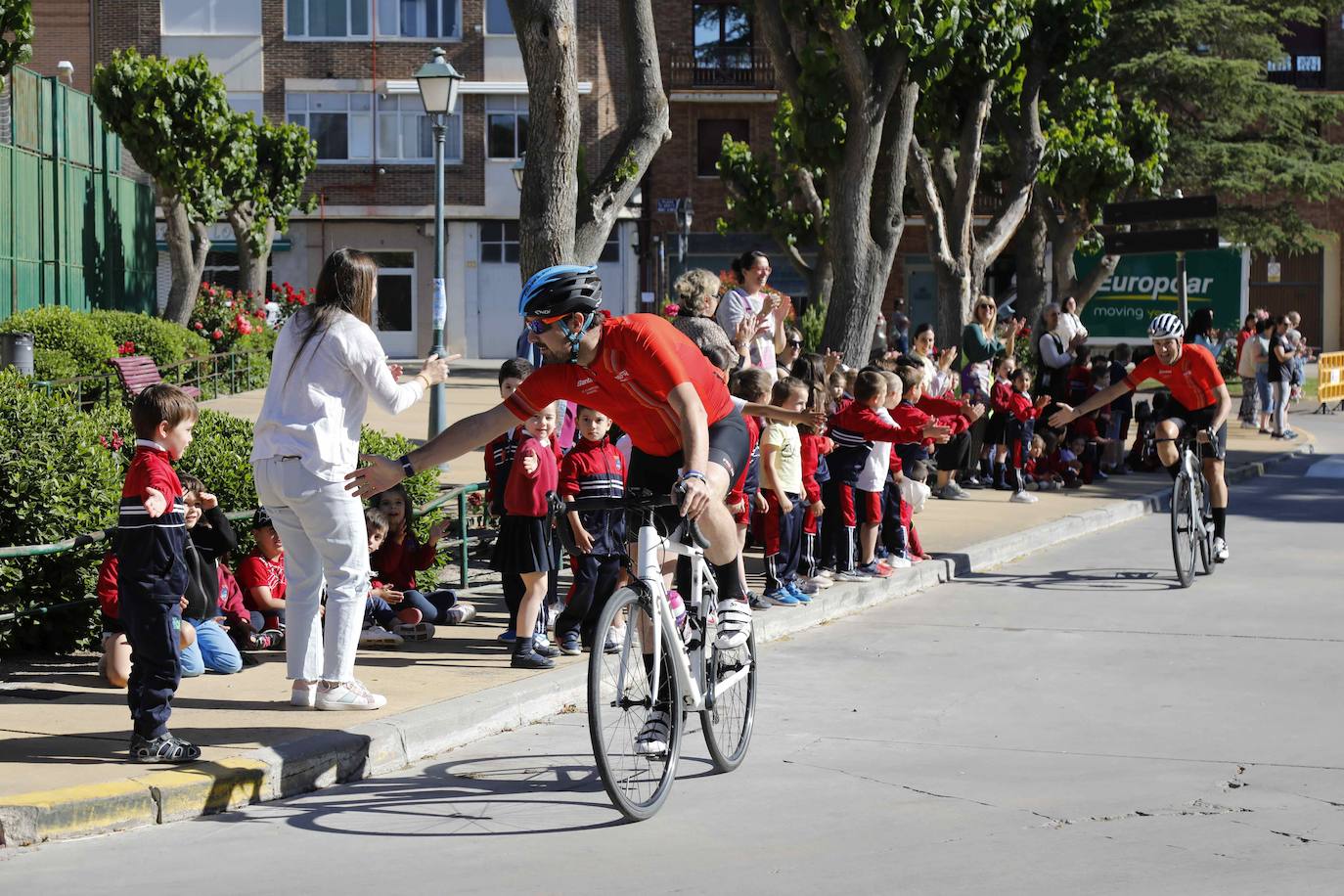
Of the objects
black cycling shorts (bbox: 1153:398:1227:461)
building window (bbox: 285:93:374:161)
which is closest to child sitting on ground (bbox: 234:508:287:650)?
black cycling shorts (bbox: 1153:398:1227:461)

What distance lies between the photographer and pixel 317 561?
7.20 meters

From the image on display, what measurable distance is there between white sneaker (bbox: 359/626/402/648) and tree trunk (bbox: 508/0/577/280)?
338 centimetres

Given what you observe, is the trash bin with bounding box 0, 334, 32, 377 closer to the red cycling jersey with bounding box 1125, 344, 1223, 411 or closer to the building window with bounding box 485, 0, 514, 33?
the red cycling jersey with bounding box 1125, 344, 1223, 411

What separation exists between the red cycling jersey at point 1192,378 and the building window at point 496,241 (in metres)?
36.1

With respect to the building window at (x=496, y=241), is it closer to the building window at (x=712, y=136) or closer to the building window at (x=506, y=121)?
the building window at (x=506, y=121)

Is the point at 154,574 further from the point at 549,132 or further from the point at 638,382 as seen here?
the point at 549,132

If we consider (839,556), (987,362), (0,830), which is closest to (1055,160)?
(987,362)

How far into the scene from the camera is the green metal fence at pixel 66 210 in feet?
84.2

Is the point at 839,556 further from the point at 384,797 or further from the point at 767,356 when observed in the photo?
the point at 384,797

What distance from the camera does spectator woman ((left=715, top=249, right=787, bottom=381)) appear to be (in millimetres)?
12555

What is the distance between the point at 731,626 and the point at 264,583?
320 cm

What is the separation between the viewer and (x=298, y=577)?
23.6 feet

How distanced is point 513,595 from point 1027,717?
8.85 ft

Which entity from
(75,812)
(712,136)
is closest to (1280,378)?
(75,812)
